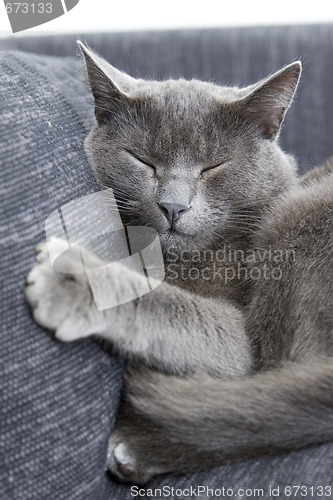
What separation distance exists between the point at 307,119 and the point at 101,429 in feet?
4.86

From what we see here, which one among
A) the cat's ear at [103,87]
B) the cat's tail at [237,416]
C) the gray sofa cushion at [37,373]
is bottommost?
the cat's tail at [237,416]

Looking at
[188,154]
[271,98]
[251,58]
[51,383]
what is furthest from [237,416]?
[251,58]

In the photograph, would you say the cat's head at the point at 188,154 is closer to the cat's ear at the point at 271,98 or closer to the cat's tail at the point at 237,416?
the cat's ear at the point at 271,98

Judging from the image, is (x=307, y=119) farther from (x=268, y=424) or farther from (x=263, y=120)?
(x=268, y=424)

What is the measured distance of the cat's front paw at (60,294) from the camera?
2.70 ft

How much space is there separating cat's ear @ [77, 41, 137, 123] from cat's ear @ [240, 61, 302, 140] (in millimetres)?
263

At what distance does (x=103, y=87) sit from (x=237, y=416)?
727 mm

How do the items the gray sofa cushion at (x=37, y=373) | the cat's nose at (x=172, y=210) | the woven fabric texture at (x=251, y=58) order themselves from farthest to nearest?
the woven fabric texture at (x=251, y=58), the cat's nose at (x=172, y=210), the gray sofa cushion at (x=37, y=373)

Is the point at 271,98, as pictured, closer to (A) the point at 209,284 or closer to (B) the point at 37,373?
(A) the point at 209,284

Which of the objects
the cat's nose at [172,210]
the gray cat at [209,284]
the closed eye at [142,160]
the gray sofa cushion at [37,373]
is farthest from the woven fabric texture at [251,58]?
the gray sofa cushion at [37,373]

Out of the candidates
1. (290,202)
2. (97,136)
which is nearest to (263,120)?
(290,202)

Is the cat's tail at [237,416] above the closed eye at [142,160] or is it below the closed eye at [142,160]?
below

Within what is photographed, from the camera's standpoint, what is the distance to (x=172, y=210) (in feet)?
3.35

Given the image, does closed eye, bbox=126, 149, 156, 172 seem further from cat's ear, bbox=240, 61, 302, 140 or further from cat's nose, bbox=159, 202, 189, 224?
cat's ear, bbox=240, 61, 302, 140
